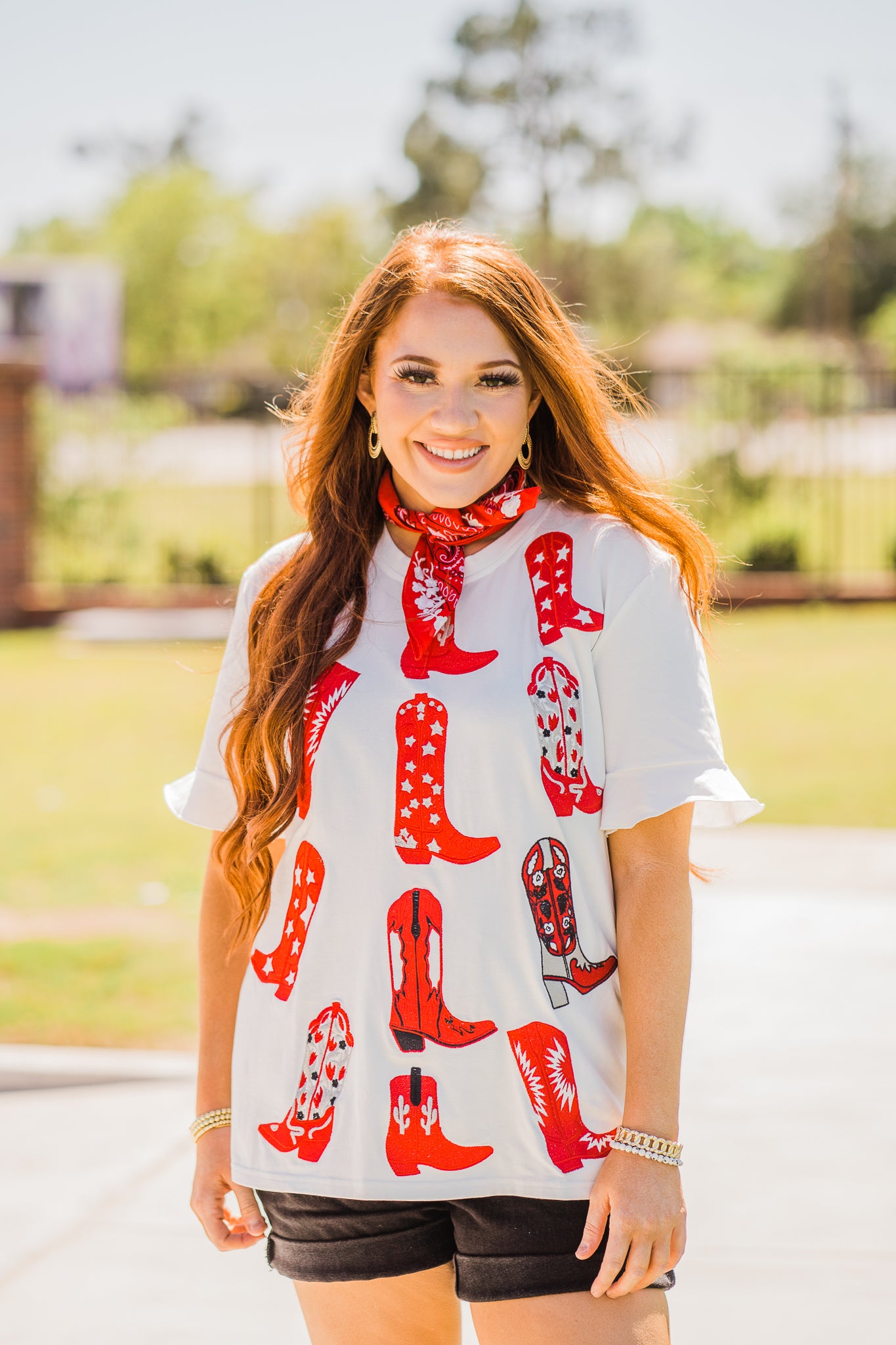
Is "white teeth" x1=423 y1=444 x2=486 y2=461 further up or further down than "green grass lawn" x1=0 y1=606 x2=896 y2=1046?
further up

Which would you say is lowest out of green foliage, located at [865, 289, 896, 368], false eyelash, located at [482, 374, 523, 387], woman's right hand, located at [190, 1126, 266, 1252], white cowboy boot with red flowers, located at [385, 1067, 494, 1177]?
woman's right hand, located at [190, 1126, 266, 1252]

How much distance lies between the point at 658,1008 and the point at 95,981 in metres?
3.75

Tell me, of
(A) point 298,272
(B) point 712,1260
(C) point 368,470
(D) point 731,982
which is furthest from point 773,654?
(A) point 298,272

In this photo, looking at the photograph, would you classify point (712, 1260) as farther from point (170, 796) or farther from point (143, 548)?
point (143, 548)

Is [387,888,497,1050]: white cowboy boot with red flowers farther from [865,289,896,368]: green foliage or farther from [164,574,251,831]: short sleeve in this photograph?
[865,289,896,368]: green foliage

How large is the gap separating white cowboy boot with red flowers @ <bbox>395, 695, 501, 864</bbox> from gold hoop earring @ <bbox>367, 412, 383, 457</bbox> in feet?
1.42

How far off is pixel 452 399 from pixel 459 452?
66 mm

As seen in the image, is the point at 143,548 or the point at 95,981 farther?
the point at 143,548

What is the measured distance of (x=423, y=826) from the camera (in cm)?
179

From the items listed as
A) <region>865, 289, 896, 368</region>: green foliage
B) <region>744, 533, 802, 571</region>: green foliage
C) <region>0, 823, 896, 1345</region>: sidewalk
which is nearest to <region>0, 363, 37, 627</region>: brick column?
<region>744, 533, 802, 571</region>: green foliage

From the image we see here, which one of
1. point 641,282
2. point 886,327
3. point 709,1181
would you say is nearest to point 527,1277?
point 709,1181

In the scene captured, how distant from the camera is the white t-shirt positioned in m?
1.76

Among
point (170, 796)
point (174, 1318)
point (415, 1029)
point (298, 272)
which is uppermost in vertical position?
point (298, 272)

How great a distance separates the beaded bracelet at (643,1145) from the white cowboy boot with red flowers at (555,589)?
564mm
